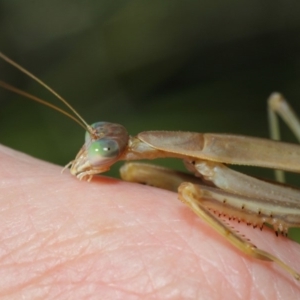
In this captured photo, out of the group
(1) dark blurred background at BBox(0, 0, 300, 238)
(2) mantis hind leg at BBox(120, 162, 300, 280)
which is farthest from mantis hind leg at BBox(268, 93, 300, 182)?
(1) dark blurred background at BBox(0, 0, 300, 238)

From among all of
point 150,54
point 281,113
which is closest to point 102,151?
point 281,113

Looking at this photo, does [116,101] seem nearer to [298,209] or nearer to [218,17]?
A: [218,17]

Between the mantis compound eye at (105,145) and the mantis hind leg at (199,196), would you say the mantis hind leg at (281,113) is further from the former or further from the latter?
the mantis compound eye at (105,145)

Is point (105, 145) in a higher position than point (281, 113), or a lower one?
higher

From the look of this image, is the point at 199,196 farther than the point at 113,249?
Yes

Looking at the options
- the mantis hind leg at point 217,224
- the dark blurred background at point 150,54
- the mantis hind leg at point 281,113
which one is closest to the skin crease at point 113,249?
the mantis hind leg at point 217,224

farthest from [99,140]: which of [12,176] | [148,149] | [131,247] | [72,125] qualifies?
[72,125]

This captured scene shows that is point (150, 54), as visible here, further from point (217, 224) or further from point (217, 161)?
point (217, 224)
